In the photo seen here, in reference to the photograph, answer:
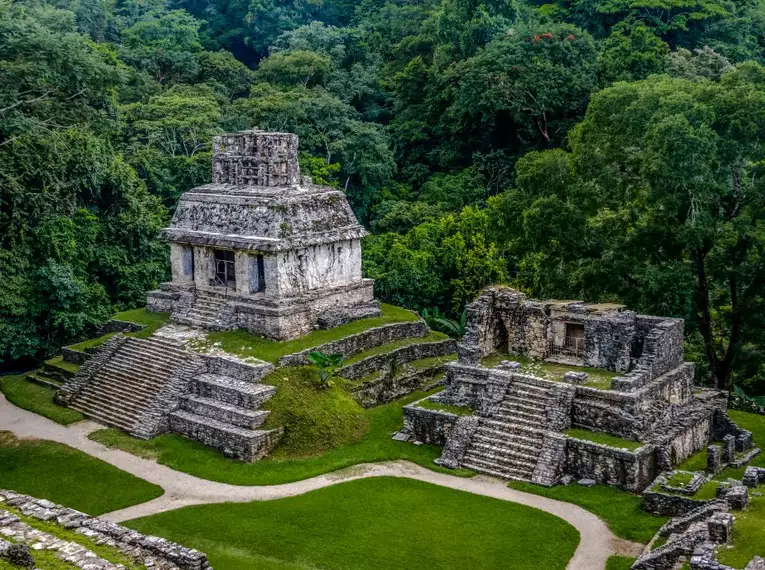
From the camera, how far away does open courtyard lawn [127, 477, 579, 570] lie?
53.4 ft

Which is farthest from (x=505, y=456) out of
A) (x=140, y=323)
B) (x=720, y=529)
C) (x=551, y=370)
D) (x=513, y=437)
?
(x=140, y=323)

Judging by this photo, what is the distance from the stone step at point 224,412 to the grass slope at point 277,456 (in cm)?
79

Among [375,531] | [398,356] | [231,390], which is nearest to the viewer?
[375,531]

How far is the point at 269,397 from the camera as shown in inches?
883

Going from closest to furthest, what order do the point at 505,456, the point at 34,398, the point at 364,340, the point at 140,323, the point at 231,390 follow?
the point at 505,456 → the point at 231,390 → the point at 34,398 → the point at 364,340 → the point at 140,323

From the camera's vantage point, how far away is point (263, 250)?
25.2 meters

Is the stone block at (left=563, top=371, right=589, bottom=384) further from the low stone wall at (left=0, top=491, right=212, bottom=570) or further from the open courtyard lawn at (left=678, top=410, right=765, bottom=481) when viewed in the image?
the low stone wall at (left=0, top=491, right=212, bottom=570)

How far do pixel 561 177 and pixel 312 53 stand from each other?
79.9ft

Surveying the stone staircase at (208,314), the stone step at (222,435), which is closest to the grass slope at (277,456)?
the stone step at (222,435)

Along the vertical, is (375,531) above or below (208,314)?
below

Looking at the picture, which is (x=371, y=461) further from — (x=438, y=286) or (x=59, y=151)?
(x=59, y=151)

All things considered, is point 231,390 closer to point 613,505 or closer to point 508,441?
point 508,441

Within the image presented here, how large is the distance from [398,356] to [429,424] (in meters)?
4.74

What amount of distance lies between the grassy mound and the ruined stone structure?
157 cm
